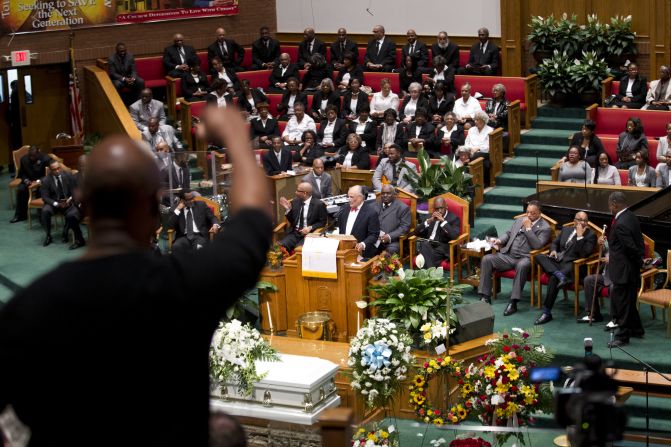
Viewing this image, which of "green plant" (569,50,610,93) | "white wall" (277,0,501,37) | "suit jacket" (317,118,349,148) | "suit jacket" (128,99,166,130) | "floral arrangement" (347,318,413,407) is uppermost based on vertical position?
"white wall" (277,0,501,37)

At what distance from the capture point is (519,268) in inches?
442

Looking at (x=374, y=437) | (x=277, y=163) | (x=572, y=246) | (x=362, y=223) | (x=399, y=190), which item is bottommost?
(x=374, y=437)

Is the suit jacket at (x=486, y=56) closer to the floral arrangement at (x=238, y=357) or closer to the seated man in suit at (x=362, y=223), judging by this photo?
the seated man in suit at (x=362, y=223)

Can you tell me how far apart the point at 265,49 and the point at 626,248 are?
377 inches

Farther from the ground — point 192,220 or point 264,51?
point 264,51

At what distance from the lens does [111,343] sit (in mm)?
1600

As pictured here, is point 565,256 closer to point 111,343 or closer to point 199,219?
point 199,219

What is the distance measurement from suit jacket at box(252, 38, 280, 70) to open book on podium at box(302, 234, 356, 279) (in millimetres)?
8103

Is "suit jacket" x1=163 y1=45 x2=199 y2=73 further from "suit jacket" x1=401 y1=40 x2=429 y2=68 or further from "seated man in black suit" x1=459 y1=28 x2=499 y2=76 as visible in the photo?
"seated man in black suit" x1=459 y1=28 x2=499 y2=76

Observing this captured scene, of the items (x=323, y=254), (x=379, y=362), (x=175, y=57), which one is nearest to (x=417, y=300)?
(x=379, y=362)

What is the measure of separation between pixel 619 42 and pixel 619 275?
6.64m

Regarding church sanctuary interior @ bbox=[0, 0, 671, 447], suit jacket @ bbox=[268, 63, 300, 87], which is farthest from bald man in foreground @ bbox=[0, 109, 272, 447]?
suit jacket @ bbox=[268, 63, 300, 87]

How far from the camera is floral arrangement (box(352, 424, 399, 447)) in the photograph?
302 inches

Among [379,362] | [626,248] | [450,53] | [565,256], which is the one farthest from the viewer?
[450,53]
